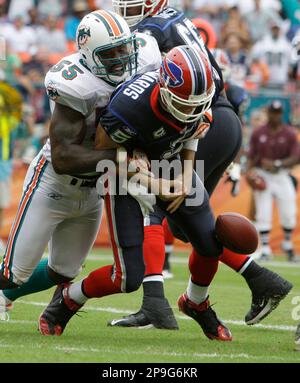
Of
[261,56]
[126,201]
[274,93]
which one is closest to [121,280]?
[126,201]

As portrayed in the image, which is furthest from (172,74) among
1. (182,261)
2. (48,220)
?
(182,261)

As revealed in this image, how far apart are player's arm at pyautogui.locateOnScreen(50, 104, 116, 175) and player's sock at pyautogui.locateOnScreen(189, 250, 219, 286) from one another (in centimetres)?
75

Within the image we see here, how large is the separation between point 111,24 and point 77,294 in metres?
1.36

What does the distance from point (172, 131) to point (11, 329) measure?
1413mm

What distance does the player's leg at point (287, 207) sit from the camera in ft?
35.3

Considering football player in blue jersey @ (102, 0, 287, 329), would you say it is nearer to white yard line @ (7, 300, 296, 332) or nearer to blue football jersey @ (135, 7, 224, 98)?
blue football jersey @ (135, 7, 224, 98)

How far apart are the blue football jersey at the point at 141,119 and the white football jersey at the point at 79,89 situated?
125 mm

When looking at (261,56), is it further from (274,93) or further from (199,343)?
(199,343)

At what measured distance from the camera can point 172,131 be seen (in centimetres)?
452

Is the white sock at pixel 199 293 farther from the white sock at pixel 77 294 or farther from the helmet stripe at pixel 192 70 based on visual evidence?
the helmet stripe at pixel 192 70

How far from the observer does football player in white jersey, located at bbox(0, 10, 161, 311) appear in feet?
14.8

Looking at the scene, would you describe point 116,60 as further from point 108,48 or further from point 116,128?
point 116,128
